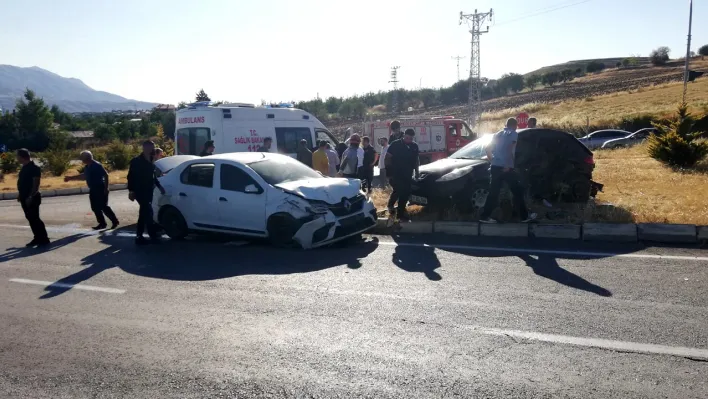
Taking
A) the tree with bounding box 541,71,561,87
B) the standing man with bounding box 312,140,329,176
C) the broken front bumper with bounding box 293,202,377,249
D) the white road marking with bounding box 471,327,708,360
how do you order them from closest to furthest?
1. the white road marking with bounding box 471,327,708,360
2. the broken front bumper with bounding box 293,202,377,249
3. the standing man with bounding box 312,140,329,176
4. the tree with bounding box 541,71,561,87

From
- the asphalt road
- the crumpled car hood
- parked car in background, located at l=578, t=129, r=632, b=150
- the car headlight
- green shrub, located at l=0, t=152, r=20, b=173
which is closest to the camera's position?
the asphalt road

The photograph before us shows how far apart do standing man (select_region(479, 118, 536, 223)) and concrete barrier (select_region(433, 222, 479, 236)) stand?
0.21 metres

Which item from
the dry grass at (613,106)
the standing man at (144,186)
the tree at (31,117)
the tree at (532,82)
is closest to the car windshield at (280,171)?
the standing man at (144,186)

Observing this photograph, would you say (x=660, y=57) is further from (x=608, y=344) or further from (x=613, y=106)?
(x=608, y=344)

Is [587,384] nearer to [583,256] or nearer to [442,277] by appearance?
[442,277]

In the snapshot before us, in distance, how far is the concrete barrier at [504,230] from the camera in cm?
966

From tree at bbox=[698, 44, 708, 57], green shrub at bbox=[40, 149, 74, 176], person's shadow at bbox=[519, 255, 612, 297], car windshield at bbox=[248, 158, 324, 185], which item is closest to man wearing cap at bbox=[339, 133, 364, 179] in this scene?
car windshield at bbox=[248, 158, 324, 185]

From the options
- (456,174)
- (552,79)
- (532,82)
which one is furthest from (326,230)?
(532,82)

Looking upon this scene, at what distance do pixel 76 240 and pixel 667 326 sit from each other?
10.2 metres

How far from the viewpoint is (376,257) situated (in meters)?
8.75

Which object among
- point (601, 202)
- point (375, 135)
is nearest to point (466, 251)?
point (601, 202)

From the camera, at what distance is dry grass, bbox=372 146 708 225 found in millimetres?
9812

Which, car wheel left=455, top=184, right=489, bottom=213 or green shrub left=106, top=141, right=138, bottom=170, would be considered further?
green shrub left=106, top=141, right=138, bottom=170

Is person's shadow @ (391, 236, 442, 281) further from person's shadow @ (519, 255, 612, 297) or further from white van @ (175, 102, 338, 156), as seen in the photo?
white van @ (175, 102, 338, 156)
